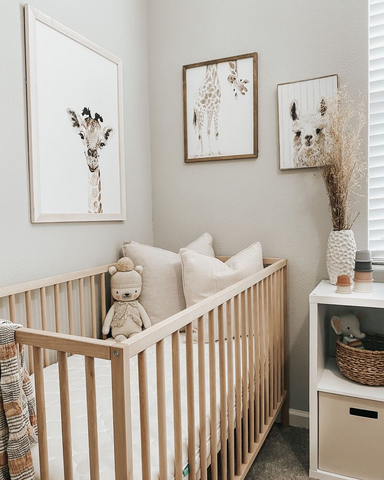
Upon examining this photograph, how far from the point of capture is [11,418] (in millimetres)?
887

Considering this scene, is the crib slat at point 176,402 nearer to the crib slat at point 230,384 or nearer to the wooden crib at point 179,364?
the wooden crib at point 179,364

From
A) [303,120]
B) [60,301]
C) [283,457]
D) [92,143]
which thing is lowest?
[283,457]

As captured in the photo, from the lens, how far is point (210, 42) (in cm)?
209

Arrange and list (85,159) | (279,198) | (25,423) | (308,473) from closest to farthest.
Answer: (25,423), (308,473), (85,159), (279,198)

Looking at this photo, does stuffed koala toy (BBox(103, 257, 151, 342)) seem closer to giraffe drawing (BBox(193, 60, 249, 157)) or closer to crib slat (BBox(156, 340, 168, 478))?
giraffe drawing (BBox(193, 60, 249, 157))

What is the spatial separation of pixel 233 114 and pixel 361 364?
1291mm

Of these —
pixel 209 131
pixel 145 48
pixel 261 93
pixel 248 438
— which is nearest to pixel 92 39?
pixel 145 48

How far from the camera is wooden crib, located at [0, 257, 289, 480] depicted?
31.7 inches

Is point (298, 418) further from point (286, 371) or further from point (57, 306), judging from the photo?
point (57, 306)

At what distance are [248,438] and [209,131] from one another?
1441 mm

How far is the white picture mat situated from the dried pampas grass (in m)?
0.39

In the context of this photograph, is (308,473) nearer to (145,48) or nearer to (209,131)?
(209,131)

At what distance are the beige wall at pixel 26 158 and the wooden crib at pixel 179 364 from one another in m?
0.11

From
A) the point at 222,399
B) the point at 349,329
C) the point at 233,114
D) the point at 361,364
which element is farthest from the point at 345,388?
the point at 233,114
